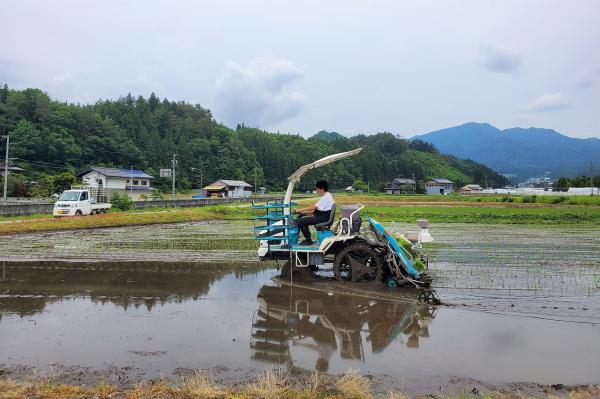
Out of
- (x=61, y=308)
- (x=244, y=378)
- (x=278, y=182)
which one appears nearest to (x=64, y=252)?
(x=61, y=308)

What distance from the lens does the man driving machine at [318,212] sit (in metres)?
9.79

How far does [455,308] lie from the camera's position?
26.1ft

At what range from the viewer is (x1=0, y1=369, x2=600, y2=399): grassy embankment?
4.32 metres

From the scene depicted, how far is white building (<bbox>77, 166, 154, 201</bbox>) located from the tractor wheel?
60.4 m

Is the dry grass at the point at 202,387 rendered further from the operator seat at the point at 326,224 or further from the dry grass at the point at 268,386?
the operator seat at the point at 326,224

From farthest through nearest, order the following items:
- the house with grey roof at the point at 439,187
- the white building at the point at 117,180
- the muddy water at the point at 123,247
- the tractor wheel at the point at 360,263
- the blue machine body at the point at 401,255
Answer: the house with grey roof at the point at 439,187 < the white building at the point at 117,180 < the muddy water at the point at 123,247 < the tractor wheel at the point at 360,263 < the blue machine body at the point at 401,255

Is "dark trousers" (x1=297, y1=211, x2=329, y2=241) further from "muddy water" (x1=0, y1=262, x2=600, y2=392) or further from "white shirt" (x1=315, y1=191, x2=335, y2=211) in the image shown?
"muddy water" (x1=0, y1=262, x2=600, y2=392)

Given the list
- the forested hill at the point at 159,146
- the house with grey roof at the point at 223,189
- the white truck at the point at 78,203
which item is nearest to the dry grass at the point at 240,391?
the white truck at the point at 78,203

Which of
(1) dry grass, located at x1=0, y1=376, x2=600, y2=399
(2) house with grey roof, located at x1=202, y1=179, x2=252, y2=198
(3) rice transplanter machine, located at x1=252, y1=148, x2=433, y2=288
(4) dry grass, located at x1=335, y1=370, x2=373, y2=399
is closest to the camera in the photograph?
(1) dry grass, located at x1=0, y1=376, x2=600, y2=399

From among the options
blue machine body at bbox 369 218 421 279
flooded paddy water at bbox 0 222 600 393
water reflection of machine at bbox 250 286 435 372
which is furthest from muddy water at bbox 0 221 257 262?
blue machine body at bbox 369 218 421 279

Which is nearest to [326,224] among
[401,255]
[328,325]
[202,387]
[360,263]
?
[360,263]

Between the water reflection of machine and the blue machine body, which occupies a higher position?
the blue machine body

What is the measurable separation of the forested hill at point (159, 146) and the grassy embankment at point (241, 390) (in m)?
67.9

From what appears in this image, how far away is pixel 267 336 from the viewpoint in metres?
6.59
